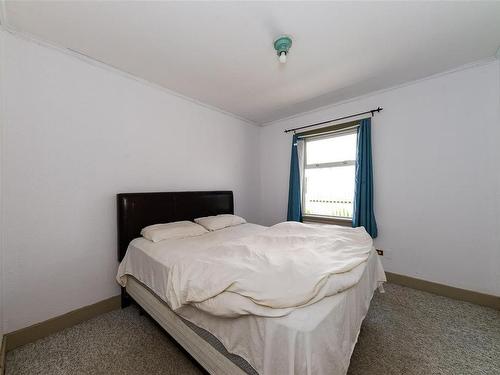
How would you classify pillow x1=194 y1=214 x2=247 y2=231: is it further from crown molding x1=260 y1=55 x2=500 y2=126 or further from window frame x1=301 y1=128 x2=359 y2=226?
crown molding x1=260 y1=55 x2=500 y2=126

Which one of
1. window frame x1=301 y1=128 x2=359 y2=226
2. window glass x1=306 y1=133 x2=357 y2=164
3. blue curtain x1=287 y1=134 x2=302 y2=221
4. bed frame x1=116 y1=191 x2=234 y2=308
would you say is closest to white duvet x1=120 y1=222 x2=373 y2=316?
bed frame x1=116 y1=191 x2=234 y2=308

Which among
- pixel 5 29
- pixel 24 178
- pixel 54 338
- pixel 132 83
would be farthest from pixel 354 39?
pixel 54 338

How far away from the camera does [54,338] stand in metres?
1.67

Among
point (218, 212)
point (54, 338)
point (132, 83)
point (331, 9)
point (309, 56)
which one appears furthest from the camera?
point (218, 212)

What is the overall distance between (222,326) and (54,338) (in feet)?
5.63

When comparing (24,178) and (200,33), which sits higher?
(200,33)

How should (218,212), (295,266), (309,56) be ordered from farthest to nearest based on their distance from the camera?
(218,212), (309,56), (295,266)

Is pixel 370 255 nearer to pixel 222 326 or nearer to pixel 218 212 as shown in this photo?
pixel 222 326

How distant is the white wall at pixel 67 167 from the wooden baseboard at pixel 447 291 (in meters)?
3.30

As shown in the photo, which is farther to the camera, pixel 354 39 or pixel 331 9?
pixel 354 39

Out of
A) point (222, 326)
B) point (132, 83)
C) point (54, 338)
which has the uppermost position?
point (132, 83)

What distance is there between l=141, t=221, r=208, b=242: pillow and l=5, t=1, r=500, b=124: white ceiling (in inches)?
69.5

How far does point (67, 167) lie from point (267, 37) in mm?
2201

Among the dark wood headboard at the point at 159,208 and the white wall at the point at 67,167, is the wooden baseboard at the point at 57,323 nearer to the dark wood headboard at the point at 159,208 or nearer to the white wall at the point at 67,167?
the white wall at the point at 67,167
